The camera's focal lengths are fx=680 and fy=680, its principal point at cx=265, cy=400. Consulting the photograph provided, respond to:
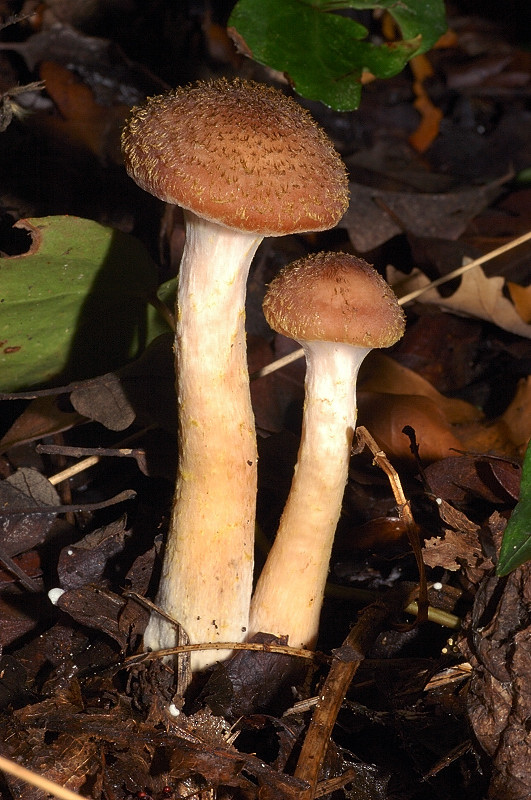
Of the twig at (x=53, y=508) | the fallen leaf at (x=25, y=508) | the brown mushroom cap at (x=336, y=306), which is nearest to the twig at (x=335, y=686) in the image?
the brown mushroom cap at (x=336, y=306)

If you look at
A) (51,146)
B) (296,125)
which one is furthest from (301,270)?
(51,146)

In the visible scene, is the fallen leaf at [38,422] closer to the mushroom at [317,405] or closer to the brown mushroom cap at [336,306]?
the mushroom at [317,405]

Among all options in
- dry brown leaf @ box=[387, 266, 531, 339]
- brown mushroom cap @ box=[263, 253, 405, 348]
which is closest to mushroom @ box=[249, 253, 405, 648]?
brown mushroom cap @ box=[263, 253, 405, 348]

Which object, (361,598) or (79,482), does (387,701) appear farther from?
(79,482)

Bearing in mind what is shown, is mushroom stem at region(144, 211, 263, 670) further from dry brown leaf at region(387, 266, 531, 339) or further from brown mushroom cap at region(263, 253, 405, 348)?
dry brown leaf at region(387, 266, 531, 339)

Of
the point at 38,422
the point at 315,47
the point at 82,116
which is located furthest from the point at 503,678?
the point at 82,116

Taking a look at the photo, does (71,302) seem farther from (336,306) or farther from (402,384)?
(402,384)
